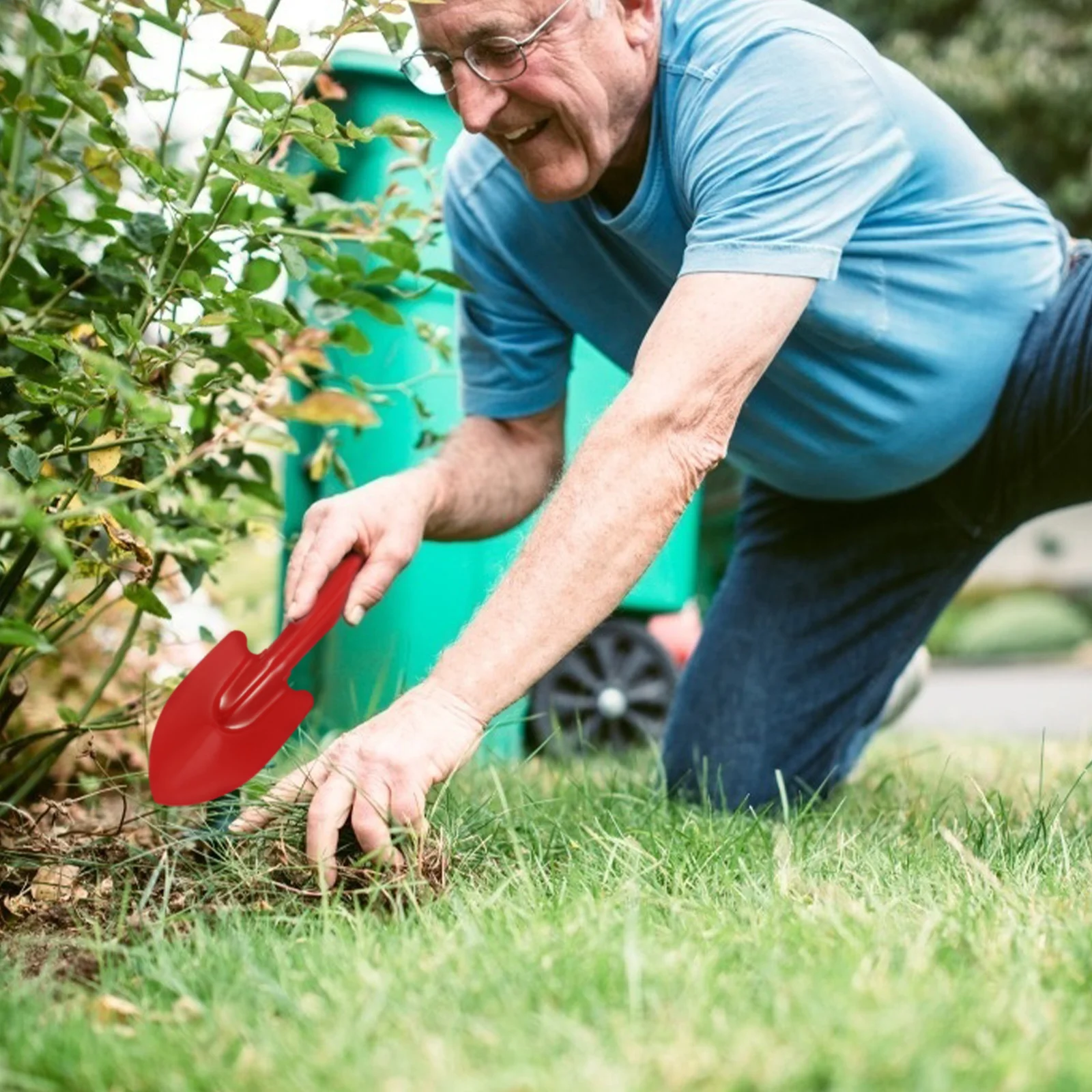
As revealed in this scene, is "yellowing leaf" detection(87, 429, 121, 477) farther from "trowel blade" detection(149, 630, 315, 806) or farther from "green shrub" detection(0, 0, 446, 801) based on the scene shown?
"trowel blade" detection(149, 630, 315, 806)

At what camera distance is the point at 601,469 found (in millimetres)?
1609

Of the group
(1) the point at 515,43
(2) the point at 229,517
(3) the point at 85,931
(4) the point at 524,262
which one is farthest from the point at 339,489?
(3) the point at 85,931

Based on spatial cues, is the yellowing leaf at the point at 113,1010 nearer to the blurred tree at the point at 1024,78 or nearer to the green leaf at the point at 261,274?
the green leaf at the point at 261,274

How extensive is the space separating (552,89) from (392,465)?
1.31 meters

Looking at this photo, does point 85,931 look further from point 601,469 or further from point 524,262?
point 524,262

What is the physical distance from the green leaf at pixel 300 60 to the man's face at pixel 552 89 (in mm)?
234

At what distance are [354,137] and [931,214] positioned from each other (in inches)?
36.4

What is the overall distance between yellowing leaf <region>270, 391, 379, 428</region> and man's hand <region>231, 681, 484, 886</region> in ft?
1.55

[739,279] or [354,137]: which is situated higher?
[354,137]

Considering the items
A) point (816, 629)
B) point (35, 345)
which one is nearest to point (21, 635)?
point (35, 345)

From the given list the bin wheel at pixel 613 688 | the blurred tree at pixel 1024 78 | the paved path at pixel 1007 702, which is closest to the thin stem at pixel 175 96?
the bin wheel at pixel 613 688

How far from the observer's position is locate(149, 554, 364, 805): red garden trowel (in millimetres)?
1654

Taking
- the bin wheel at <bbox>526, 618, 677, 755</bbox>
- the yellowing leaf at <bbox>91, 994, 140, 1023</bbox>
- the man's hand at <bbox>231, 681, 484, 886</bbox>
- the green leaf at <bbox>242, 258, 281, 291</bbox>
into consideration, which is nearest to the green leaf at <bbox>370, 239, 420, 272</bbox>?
the green leaf at <bbox>242, 258, 281, 291</bbox>

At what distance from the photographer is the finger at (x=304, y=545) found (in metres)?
1.76
